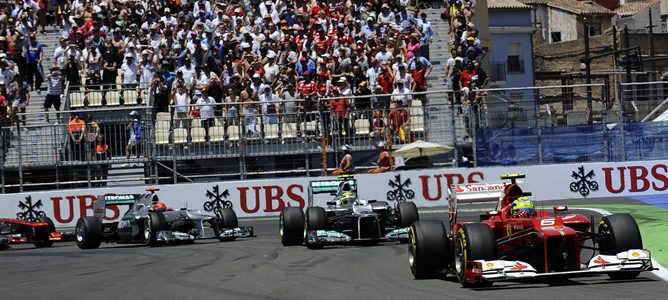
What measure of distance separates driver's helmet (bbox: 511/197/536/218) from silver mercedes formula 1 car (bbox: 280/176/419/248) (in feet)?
20.2

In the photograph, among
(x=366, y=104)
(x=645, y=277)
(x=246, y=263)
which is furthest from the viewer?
(x=366, y=104)

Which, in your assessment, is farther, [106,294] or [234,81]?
[234,81]

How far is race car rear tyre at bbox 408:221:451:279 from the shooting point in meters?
13.8

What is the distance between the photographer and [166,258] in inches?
758

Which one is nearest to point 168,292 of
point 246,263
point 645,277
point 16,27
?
point 246,263

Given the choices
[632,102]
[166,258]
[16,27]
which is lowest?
[166,258]

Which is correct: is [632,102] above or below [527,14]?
below

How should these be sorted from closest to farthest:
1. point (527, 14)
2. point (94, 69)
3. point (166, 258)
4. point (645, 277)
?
point (645, 277), point (166, 258), point (94, 69), point (527, 14)

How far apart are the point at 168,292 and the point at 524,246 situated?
3.99 m

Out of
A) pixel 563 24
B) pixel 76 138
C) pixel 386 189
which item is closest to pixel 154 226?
pixel 76 138

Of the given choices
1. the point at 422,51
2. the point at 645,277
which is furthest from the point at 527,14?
the point at 645,277

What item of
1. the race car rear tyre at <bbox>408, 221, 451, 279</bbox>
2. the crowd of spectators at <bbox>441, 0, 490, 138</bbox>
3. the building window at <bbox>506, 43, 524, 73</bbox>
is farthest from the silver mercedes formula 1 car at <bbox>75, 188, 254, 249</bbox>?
the building window at <bbox>506, 43, 524, 73</bbox>

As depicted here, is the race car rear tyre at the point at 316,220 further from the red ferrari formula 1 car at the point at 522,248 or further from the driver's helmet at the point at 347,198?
the red ferrari formula 1 car at the point at 522,248

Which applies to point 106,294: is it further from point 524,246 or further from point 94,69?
point 94,69
